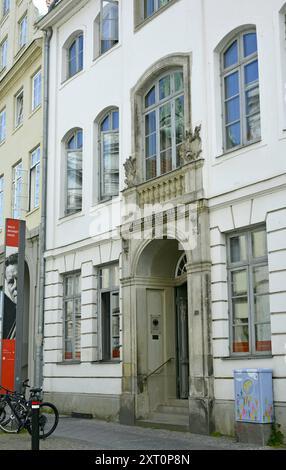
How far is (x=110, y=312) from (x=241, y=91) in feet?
21.6

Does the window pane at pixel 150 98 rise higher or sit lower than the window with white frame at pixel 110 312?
higher

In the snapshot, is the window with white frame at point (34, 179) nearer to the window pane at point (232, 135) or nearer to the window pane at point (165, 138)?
the window pane at point (165, 138)

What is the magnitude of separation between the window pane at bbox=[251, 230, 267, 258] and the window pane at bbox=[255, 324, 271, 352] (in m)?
1.33

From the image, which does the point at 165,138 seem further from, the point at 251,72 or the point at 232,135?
the point at 251,72

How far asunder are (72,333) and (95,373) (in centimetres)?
186

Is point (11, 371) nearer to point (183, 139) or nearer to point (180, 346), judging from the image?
point (180, 346)

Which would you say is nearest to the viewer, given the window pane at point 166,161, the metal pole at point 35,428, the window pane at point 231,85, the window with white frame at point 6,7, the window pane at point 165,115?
the metal pole at point 35,428

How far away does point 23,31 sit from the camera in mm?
25766

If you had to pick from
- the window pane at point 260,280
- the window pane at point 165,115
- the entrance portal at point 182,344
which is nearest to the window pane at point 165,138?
the window pane at point 165,115

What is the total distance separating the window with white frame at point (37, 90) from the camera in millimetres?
22925

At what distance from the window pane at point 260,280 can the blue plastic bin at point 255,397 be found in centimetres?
156

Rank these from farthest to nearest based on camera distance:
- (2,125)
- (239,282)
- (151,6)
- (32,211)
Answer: (2,125), (32,211), (151,6), (239,282)

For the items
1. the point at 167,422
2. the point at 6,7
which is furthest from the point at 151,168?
the point at 6,7
